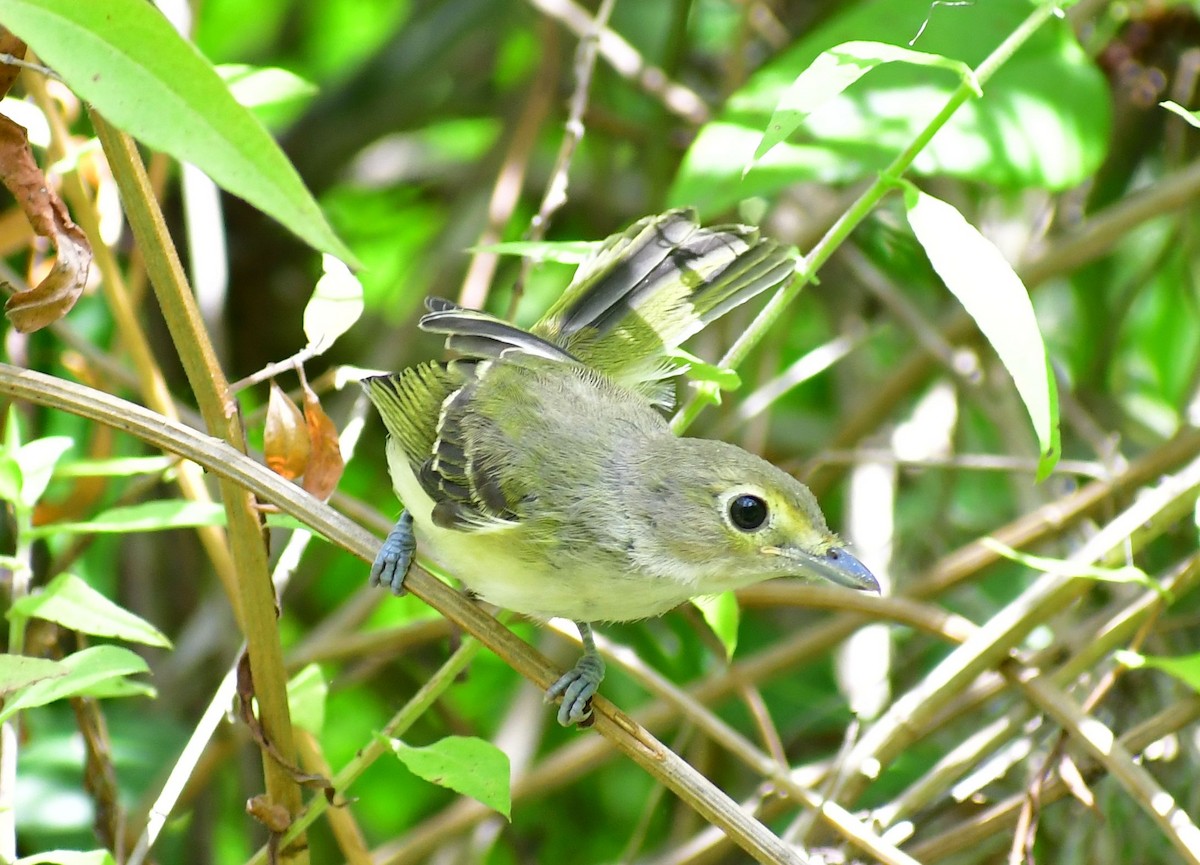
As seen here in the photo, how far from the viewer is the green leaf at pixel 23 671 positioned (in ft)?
4.83

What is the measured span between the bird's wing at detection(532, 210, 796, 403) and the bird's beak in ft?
1.55

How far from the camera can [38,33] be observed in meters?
1.08

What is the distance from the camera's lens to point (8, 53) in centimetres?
143

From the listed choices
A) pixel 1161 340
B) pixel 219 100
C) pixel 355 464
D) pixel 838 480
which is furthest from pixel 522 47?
pixel 219 100

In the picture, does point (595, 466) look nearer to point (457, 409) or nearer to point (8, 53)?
point (457, 409)

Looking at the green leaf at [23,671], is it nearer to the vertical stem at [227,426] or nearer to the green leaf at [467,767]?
the vertical stem at [227,426]

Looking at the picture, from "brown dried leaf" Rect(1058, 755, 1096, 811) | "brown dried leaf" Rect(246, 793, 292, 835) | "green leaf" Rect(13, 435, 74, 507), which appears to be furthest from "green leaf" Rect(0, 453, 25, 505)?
"brown dried leaf" Rect(1058, 755, 1096, 811)

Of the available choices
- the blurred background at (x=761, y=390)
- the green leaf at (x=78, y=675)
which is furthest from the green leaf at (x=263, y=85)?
the green leaf at (x=78, y=675)

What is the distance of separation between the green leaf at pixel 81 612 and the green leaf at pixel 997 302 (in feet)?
3.56

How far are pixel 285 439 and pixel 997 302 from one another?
0.91 metres

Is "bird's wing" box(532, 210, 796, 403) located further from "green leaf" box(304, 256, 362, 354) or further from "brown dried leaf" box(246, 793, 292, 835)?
"brown dried leaf" box(246, 793, 292, 835)

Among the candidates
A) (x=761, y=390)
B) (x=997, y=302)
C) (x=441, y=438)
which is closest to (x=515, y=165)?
(x=761, y=390)

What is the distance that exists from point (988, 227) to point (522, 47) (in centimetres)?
189

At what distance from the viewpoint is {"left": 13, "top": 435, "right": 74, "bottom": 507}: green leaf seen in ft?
5.82
